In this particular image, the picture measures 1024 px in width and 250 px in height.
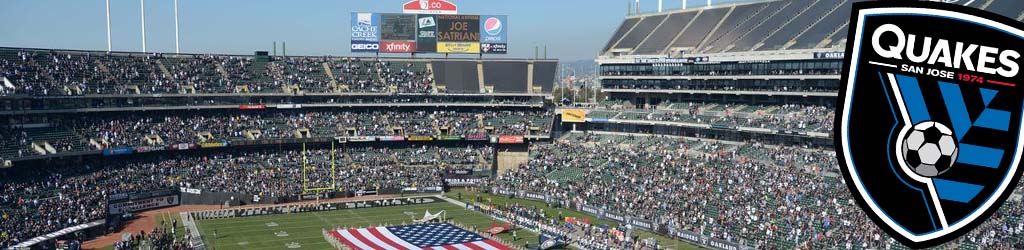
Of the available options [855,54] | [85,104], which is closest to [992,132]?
[855,54]

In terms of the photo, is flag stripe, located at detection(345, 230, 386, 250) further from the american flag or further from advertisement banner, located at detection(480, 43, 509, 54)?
advertisement banner, located at detection(480, 43, 509, 54)

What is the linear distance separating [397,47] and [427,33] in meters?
2.62

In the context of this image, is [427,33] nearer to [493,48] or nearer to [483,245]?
[493,48]

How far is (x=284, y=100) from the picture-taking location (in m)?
63.3

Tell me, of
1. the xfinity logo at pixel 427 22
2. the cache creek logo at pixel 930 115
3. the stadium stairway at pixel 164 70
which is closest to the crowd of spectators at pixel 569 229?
the xfinity logo at pixel 427 22

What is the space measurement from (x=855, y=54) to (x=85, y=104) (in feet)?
183

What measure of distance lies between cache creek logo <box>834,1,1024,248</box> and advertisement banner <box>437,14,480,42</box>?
63.1m

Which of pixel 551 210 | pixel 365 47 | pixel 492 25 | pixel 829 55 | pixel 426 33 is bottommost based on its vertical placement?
pixel 551 210

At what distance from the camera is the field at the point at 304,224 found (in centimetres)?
4003

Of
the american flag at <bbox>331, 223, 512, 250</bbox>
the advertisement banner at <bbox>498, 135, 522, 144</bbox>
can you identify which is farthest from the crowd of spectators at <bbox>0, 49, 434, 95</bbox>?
the american flag at <bbox>331, 223, 512, 250</bbox>

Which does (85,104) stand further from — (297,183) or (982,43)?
(982,43)

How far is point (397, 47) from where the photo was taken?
68.8 meters

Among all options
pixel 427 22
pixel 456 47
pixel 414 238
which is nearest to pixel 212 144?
pixel 427 22

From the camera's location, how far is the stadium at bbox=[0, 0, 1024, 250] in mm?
38969
